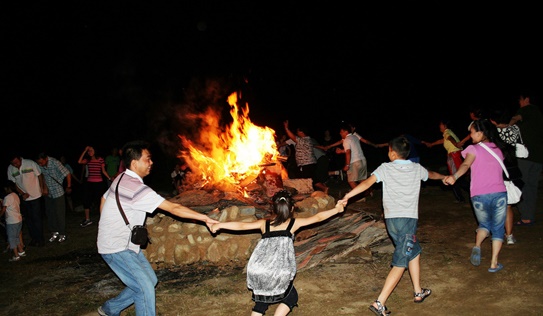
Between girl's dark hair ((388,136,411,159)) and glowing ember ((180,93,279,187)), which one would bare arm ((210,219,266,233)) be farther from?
glowing ember ((180,93,279,187))

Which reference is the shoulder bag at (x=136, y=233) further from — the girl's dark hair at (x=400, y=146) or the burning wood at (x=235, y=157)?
the burning wood at (x=235, y=157)

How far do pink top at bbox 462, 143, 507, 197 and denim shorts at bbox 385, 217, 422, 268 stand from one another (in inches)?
61.1

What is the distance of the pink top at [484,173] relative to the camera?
5.66m

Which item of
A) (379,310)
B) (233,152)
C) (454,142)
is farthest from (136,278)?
(454,142)

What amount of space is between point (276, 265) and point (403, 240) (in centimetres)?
162

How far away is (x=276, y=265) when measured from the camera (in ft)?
14.0

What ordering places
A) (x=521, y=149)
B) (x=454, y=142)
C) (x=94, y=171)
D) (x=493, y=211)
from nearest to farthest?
(x=493, y=211), (x=521, y=149), (x=454, y=142), (x=94, y=171)

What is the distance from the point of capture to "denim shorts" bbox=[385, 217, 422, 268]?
4.77 m

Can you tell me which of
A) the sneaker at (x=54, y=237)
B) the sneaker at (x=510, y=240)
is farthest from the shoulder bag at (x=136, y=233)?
the sneaker at (x=54, y=237)

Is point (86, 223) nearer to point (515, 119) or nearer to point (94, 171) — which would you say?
point (94, 171)

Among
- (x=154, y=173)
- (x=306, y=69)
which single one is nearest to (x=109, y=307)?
(x=154, y=173)

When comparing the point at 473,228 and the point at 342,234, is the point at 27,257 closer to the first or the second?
the point at 342,234

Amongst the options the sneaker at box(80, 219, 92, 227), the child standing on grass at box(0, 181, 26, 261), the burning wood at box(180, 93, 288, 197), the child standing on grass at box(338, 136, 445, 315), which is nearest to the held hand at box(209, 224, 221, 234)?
the child standing on grass at box(338, 136, 445, 315)

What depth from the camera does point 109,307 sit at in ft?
15.8
